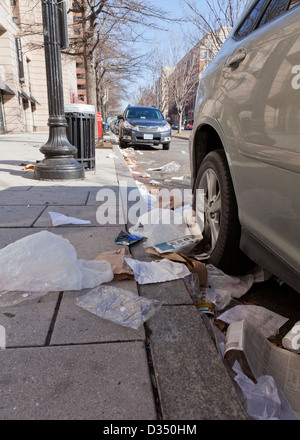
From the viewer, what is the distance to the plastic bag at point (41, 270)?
190 cm

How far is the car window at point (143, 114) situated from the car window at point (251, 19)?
40.1 ft

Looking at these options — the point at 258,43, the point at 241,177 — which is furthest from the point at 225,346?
the point at 258,43

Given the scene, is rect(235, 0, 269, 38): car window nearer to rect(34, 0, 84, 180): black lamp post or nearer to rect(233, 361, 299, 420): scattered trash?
rect(233, 361, 299, 420): scattered trash

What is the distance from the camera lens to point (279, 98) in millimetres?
1438

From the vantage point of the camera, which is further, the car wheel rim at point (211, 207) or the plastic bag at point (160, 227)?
the plastic bag at point (160, 227)

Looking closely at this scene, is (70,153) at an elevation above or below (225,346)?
above

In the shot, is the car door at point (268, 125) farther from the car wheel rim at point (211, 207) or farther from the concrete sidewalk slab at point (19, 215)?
the concrete sidewalk slab at point (19, 215)

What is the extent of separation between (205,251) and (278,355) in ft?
4.24

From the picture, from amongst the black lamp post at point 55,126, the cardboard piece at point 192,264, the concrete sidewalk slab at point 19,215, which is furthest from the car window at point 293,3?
the black lamp post at point 55,126

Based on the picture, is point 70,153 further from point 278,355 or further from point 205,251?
point 278,355

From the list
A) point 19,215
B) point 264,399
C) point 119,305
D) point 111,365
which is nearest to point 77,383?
point 111,365

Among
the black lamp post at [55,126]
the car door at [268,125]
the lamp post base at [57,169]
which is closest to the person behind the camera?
the car door at [268,125]

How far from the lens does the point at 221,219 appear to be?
2.21 m

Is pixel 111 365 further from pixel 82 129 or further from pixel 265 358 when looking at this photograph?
pixel 82 129
